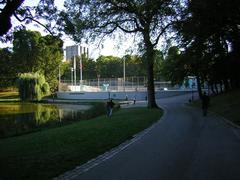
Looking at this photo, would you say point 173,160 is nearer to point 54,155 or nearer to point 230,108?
point 54,155

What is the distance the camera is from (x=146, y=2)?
36.2 metres

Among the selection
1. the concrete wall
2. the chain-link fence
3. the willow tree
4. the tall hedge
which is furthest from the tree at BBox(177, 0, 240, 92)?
the tall hedge

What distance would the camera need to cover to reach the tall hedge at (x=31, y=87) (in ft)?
290

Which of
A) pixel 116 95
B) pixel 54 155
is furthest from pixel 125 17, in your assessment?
pixel 116 95

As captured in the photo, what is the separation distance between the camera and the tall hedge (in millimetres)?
88375

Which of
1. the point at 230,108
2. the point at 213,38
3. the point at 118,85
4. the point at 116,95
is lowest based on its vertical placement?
the point at 116,95

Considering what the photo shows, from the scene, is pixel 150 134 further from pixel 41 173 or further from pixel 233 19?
pixel 233 19

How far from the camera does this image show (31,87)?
8844 centimetres

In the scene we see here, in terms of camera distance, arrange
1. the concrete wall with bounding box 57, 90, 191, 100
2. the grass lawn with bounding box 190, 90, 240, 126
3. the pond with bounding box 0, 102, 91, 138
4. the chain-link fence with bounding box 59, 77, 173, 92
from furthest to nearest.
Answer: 1. the chain-link fence with bounding box 59, 77, 173, 92
2. the concrete wall with bounding box 57, 90, 191, 100
3. the pond with bounding box 0, 102, 91, 138
4. the grass lawn with bounding box 190, 90, 240, 126

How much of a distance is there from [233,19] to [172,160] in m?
18.6

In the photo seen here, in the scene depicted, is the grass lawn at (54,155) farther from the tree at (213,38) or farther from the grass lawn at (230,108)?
the tree at (213,38)

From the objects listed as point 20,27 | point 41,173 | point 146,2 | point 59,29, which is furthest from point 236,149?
point 146,2

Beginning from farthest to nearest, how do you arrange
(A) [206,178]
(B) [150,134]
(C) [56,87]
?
(C) [56,87]
(B) [150,134]
(A) [206,178]

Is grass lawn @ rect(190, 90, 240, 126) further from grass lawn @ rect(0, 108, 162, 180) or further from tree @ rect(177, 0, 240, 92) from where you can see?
grass lawn @ rect(0, 108, 162, 180)
